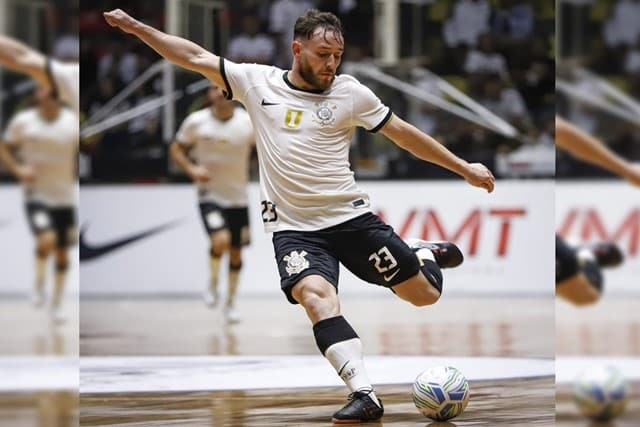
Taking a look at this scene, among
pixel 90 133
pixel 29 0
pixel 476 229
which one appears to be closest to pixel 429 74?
pixel 476 229

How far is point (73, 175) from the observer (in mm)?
2898

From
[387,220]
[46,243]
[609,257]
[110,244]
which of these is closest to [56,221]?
[46,243]

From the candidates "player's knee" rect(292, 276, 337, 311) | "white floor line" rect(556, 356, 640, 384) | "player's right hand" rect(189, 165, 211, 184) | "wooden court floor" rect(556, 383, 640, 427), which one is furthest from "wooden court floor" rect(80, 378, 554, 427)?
"player's right hand" rect(189, 165, 211, 184)

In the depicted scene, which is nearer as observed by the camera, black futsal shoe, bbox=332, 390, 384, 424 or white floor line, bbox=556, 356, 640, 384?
white floor line, bbox=556, 356, 640, 384

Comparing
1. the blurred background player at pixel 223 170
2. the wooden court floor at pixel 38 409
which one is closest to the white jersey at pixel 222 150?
the blurred background player at pixel 223 170

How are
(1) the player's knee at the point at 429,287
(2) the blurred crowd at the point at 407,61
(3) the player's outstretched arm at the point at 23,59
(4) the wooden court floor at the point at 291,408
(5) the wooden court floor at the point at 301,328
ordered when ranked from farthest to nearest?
(2) the blurred crowd at the point at 407,61
(5) the wooden court floor at the point at 301,328
(1) the player's knee at the point at 429,287
(4) the wooden court floor at the point at 291,408
(3) the player's outstretched arm at the point at 23,59

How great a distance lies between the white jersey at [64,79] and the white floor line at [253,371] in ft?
14.6

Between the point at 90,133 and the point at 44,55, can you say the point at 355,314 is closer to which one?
the point at 90,133

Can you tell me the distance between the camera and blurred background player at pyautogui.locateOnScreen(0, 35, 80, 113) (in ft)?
8.07

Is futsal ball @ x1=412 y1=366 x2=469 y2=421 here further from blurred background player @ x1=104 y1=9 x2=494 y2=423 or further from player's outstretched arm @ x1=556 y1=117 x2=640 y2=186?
player's outstretched arm @ x1=556 y1=117 x2=640 y2=186

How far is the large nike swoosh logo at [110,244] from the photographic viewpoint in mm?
14719

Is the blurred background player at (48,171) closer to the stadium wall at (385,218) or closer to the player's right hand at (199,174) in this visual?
the player's right hand at (199,174)

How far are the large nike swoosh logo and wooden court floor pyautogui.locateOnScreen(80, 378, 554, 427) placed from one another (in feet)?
26.2

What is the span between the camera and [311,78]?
19.3 ft
